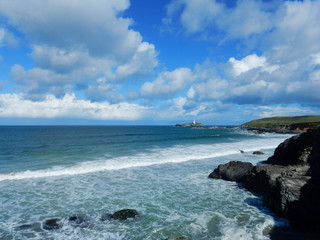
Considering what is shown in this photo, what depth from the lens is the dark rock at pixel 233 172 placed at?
19163mm

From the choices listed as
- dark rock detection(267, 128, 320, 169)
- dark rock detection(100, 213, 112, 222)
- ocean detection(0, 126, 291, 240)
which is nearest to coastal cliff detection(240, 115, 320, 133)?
dark rock detection(267, 128, 320, 169)

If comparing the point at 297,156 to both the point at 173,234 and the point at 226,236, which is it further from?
the point at 173,234

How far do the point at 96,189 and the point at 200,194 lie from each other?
828 cm

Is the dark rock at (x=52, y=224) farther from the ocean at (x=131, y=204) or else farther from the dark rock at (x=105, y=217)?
the dark rock at (x=105, y=217)

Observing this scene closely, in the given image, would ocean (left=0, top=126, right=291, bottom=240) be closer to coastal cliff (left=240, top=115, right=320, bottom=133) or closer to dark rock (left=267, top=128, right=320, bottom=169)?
dark rock (left=267, top=128, right=320, bottom=169)

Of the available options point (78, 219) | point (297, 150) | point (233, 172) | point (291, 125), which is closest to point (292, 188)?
point (233, 172)

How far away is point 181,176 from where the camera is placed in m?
21.4

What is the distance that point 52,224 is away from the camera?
11266mm

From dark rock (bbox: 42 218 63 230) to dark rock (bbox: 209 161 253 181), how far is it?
1363 cm

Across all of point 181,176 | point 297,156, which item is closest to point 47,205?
point 181,176

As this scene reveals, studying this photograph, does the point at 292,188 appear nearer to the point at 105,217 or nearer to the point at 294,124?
the point at 105,217

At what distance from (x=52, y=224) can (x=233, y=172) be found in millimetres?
14968

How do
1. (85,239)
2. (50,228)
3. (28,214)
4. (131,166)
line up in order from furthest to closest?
(131,166) → (28,214) → (50,228) → (85,239)

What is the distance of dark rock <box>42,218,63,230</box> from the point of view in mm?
10969
